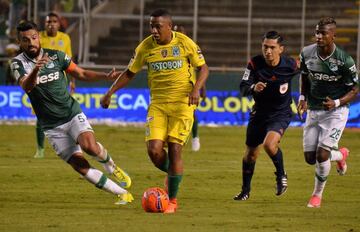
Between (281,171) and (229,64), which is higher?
(281,171)

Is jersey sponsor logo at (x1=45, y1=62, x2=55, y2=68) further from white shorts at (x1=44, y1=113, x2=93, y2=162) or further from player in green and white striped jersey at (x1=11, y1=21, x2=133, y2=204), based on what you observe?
white shorts at (x1=44, y1=113, x2=93, y2=162)

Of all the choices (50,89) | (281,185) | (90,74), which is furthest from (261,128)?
(50,89)

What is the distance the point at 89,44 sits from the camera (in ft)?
111

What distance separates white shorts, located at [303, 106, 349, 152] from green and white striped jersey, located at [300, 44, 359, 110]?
0.13m

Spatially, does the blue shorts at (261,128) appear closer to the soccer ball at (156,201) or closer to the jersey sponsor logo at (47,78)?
the soccer ball at (156,201)

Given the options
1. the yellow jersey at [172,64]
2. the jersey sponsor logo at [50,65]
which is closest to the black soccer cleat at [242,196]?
the yellow jersey at [172,64]

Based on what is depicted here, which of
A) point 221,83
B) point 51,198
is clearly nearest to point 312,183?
point 51,198

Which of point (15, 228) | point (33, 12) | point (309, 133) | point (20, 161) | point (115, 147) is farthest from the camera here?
point (33, 12)

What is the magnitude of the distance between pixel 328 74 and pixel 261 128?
54.8 inches

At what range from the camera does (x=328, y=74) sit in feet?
48.5

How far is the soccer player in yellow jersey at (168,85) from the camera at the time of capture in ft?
46.5

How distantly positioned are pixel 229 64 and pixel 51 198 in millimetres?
18855

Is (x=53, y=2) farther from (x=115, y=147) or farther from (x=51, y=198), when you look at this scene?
(x=51, y=198)

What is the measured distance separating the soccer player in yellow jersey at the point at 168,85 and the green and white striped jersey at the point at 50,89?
0.68 metres
